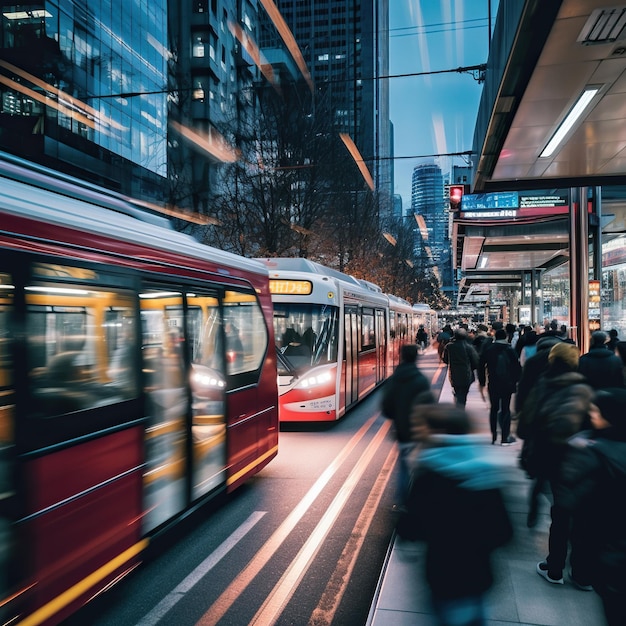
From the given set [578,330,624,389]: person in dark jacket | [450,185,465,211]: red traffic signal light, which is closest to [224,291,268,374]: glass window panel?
[578,330,624,389]: person in dark jacket

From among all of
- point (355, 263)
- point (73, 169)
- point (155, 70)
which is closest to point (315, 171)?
point (355, 263)

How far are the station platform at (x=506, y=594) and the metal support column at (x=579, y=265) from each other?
1315 centimetres

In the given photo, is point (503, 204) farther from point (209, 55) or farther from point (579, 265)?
point (209, 55)

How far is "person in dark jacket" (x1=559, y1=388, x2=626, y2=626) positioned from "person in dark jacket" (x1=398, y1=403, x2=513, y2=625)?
0.35m

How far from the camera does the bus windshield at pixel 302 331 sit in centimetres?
1070

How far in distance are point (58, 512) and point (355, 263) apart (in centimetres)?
2917

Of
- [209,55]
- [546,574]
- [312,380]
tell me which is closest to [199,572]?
[546,574]

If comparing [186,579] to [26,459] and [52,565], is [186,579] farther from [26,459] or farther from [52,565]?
[26,459]

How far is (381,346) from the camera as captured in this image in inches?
665

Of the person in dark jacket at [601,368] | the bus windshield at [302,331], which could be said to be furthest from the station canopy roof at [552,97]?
the bus windshield at [302,331]

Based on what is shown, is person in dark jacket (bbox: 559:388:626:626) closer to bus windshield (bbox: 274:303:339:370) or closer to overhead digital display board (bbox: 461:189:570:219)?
bus windshield (bbox: 274:303:339:370)

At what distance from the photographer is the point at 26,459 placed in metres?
3.34

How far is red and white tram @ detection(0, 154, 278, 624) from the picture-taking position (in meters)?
3.35

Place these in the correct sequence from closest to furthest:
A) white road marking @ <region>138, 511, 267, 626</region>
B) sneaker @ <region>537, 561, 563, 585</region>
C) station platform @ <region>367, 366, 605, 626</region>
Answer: station platform @ <region>367, 366, 605, 626</region>, white road marking @ <region>138, 511, 267, 626</region>, sneaker @ <region>537, 561, 563, 585</region>
